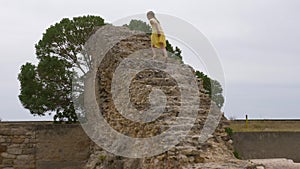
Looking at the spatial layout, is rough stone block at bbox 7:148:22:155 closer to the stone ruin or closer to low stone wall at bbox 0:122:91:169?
low stone wall at bbox 0:122:91:169

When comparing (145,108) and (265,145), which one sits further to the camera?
(265,145)

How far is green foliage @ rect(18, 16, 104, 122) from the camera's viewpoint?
450 inches

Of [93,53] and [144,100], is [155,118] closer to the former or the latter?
[144,100]

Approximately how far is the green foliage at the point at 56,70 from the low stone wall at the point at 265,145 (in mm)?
4272

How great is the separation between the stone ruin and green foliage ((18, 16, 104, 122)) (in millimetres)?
1248

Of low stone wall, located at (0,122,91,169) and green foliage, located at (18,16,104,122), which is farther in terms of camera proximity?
green foliage, located at (18,16,104,122)

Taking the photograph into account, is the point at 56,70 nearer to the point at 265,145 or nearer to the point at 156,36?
the point at 156,36

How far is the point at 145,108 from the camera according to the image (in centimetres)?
658

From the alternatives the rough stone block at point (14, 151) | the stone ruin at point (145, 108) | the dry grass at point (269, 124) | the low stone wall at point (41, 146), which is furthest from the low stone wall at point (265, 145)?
the rough stone block at point (14, 151)

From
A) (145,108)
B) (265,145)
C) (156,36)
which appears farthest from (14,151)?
(265,145)

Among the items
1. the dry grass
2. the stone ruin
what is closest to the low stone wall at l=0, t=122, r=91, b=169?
the stone ruin

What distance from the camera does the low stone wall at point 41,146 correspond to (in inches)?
413

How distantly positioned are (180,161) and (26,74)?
713 cm

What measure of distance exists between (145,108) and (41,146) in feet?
15.6
